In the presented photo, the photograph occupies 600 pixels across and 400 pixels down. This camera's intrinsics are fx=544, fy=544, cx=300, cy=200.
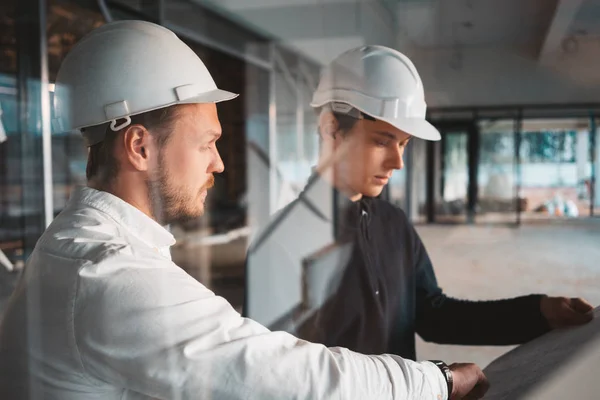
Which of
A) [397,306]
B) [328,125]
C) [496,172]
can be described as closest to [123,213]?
[328,125]

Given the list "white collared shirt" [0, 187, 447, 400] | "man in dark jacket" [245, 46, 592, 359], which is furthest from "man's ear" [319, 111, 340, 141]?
"white collared shirt" [0, 187, 447, 400]

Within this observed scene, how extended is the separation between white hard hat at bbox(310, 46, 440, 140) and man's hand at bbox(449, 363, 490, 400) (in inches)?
14.6

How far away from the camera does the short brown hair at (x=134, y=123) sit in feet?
2.71

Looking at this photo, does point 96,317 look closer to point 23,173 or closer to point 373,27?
point 373,27

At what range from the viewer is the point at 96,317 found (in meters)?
0.66

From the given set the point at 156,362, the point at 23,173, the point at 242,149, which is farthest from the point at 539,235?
the point at 242,149

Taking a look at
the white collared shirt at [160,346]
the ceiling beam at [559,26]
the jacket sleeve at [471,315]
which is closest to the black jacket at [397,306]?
the jacket sleeve at [471,315]

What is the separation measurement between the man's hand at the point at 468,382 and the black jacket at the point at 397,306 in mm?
131

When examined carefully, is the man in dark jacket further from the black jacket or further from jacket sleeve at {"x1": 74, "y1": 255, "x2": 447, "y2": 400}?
jacket sleeve at {"x1": 74, "y1": 255, "x2": 447, "y2": 400}

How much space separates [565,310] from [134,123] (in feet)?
2.52

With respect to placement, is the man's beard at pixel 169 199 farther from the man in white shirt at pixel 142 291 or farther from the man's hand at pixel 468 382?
the man's hand at pixel 468 382

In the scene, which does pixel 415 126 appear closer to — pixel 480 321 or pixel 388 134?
pixel 388 134

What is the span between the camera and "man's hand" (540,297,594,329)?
0.89 m

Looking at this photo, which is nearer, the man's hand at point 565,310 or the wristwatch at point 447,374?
the wristwatch at point 447,374
